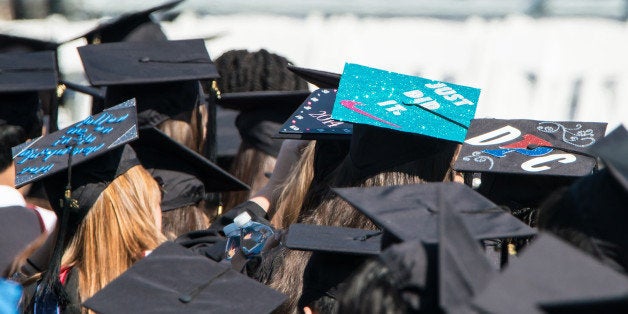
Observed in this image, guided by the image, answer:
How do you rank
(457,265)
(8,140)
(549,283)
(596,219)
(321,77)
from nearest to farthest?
(549,283), (457,265), (596,219), (321,77), (8,140)

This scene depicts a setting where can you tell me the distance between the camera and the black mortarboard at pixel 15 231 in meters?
2.61

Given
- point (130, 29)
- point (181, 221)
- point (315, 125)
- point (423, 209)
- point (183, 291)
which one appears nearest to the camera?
point (423, 209)

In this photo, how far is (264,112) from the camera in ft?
15.8

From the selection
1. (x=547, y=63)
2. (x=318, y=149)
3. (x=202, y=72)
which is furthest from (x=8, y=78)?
(x=547, y=63)

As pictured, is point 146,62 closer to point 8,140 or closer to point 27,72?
point 27,72

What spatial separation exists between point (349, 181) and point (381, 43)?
243 inches

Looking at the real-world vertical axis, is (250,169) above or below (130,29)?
below

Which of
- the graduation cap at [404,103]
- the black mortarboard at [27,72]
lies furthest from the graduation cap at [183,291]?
the black mortarboard at [27,72]

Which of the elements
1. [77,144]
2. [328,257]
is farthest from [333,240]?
[77,144]

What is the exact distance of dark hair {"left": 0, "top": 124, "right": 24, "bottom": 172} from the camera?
4064mm

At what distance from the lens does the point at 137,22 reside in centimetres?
530

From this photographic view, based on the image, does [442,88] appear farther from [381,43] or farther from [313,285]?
[381,43]

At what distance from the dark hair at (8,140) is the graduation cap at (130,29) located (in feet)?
3.04

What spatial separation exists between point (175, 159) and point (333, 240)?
1628 millimetres
